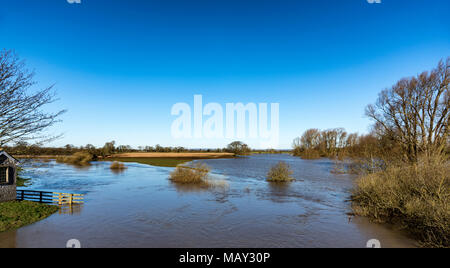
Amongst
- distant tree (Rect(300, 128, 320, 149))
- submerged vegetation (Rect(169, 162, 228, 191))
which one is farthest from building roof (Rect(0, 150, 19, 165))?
distant tree (Rect(300, 128, 320, 149))

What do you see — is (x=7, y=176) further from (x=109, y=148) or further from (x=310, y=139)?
(x=310, y=139)

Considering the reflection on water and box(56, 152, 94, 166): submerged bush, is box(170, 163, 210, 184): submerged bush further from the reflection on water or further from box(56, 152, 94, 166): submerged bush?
box(56, 152, 94, 166): submerged bush

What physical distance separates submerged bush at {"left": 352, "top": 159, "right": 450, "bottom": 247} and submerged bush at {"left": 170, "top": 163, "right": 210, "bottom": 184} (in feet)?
71.7

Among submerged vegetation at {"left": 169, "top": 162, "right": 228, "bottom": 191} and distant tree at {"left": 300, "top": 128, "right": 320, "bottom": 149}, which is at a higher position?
distant tree at {"left": 300, "top": 128, "right": 320, "bottom": 149}

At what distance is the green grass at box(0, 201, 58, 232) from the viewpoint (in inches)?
564

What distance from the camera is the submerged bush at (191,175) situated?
34.5 m

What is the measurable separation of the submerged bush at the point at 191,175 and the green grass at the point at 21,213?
1746 centimetres

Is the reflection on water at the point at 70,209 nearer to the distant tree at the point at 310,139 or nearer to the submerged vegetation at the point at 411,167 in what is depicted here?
the submerged vegetation at the point at 411,167

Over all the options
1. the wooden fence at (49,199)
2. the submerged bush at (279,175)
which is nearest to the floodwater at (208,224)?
the wooden fence at (49,199)

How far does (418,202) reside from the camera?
504 inches

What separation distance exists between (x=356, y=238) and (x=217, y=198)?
14228 millimetres

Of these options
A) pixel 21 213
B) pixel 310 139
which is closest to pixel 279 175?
pixel 21 213
